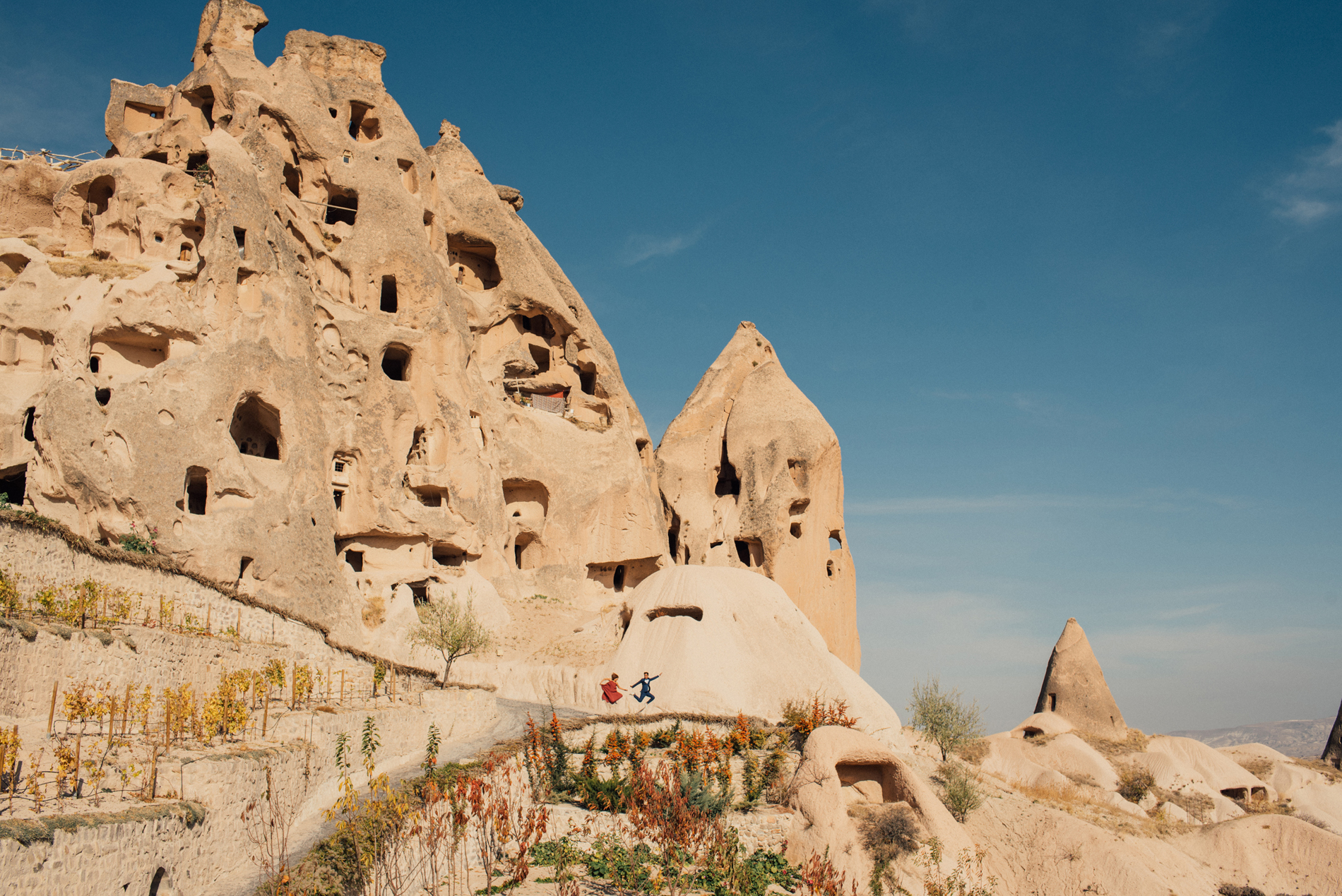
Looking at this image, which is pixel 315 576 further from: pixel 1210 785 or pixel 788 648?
pixel 1210 785

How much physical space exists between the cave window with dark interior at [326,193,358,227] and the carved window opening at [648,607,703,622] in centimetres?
1898

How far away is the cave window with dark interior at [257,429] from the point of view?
27.0m

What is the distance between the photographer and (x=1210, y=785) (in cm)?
3198

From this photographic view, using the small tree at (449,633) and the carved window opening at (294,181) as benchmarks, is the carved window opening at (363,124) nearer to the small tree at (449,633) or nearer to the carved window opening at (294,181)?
the carved window opening at (294,181)

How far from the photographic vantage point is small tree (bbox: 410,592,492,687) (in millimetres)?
22906

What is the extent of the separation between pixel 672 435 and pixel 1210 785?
25.1m

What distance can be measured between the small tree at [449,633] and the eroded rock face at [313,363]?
922 millimetres

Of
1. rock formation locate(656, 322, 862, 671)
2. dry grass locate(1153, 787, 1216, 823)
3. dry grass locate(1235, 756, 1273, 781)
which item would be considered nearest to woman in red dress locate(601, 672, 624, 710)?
dry grass locate(1153, 787, 1216, 823)

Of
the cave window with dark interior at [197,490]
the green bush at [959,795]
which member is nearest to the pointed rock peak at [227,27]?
the cave window with dark interior at [197,490]

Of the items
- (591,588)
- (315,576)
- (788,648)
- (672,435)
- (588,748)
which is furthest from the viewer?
(672,435)

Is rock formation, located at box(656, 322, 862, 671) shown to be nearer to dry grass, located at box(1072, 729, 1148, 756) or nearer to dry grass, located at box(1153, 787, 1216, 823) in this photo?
dry grass, located at box(1072, 729, 1148, 756)

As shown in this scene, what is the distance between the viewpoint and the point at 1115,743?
118 ft

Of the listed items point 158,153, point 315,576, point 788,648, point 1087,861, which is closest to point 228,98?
point 158,153

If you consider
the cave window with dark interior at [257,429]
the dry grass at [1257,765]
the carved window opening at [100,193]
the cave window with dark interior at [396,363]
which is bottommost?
the dry grass at [1257,765]
